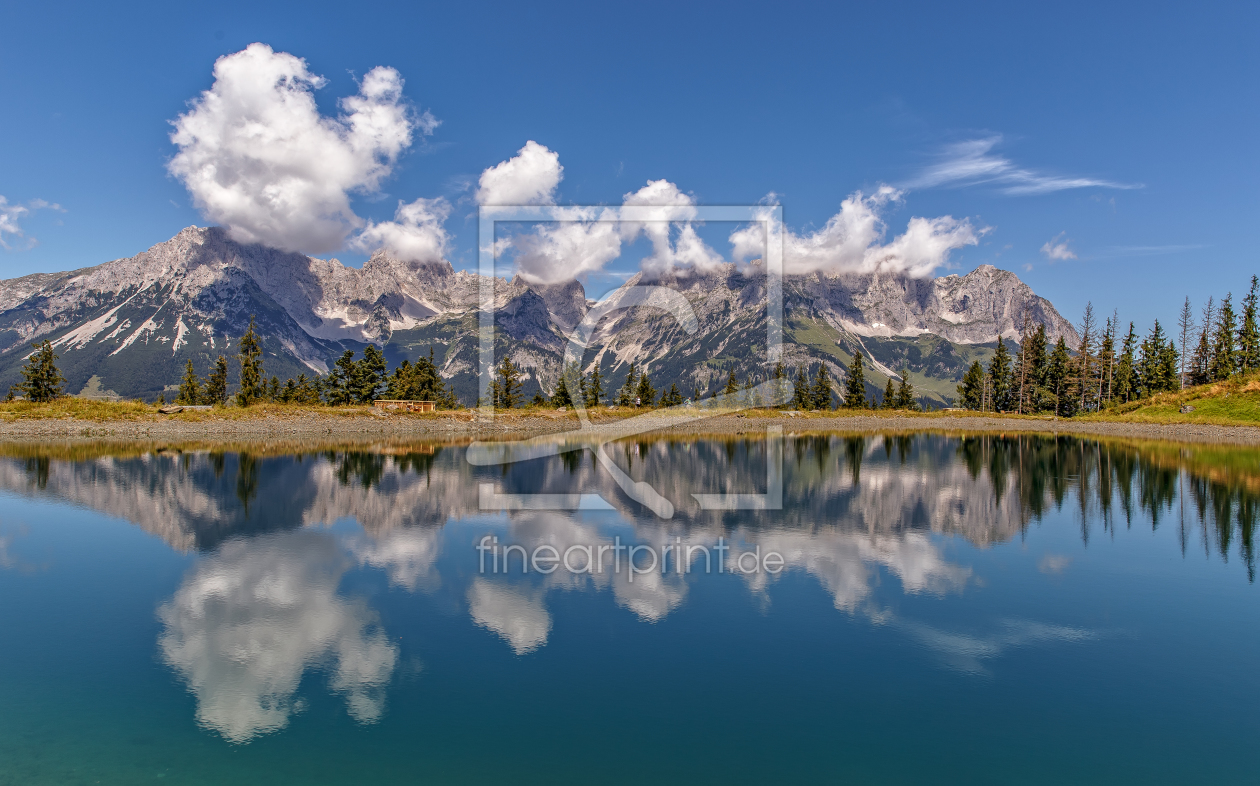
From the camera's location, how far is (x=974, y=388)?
453ft

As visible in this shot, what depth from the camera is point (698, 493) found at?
39.7m

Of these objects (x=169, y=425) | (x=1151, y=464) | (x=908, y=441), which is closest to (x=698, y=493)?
(x=1151, y=464)

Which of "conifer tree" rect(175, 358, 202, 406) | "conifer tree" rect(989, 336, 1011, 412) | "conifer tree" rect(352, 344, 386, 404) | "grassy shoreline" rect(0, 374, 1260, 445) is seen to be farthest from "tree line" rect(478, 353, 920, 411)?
"conifer tree" rect(175, 358, 202, 406)

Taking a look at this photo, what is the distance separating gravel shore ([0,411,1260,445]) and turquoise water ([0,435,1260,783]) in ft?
157

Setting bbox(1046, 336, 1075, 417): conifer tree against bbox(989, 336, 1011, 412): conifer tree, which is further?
bbox(989, 336, 1011, 412): conifer tree

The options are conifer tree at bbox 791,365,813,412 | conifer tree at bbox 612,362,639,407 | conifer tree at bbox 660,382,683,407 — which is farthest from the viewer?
conifer tree at bbox 791,365,813,412

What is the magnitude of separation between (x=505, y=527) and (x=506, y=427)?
6919 centimetres

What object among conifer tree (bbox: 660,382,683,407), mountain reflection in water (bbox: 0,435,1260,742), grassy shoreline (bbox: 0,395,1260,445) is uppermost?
conifer tree (bbox: 660,382,683,407)

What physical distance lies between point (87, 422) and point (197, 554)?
70.1 meters

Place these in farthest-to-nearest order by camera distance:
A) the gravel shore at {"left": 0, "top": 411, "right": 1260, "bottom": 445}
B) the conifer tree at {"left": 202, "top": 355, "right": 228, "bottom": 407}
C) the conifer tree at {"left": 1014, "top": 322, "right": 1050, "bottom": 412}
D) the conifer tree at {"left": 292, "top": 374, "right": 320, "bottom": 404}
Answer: the conifer tree at {"left": 1014, "top": 322, "right": 1050, "bottom": 412}, the conifer tree at {"left": 202, "top": 355, "right": 228, "bottom": 407}, the conifer tree at {"left": 292, "top": 374, "right": 320, "bottom": 404}, the gravel shore at {"left": 0, "top": 411, "right": 1260, "bottom": 445}

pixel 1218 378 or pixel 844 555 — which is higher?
pixel 1218 378

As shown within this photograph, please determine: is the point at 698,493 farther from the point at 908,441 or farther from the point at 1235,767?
the point at 908,441

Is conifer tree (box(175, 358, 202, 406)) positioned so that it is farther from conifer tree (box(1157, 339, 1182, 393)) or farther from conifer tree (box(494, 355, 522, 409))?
conifer tree (box(1157, 339, 1182, 393))

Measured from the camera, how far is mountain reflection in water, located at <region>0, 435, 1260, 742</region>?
1541 centimetres
